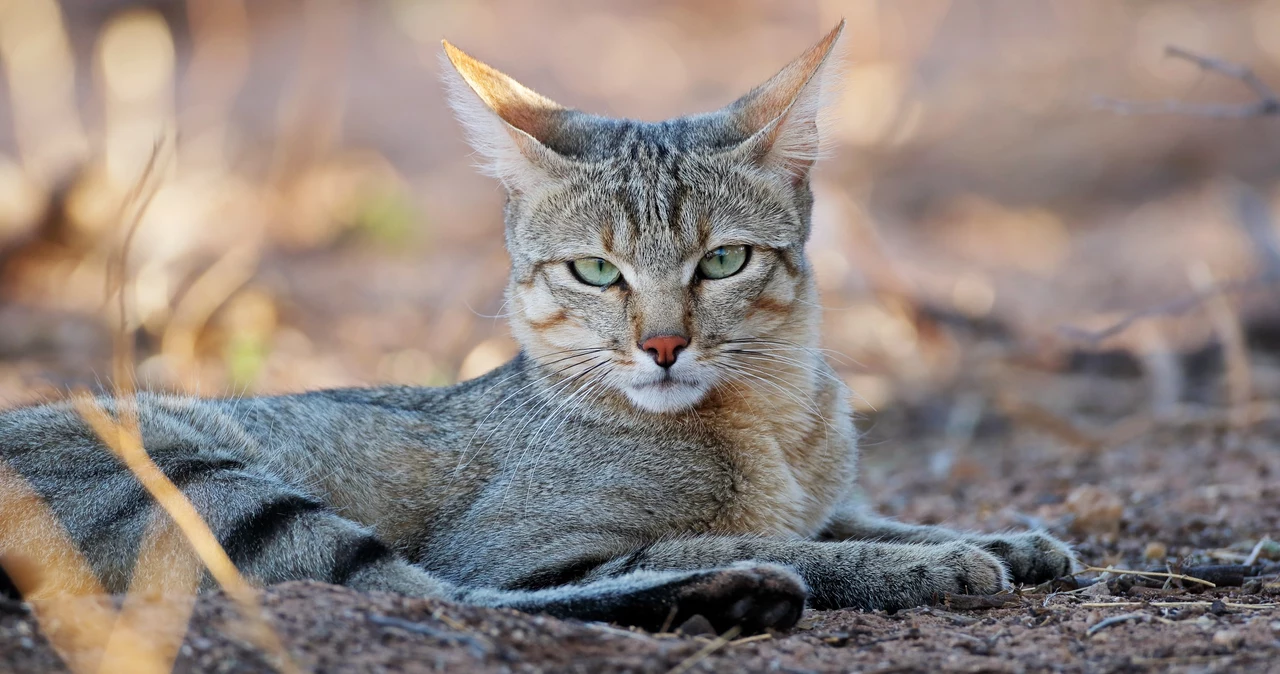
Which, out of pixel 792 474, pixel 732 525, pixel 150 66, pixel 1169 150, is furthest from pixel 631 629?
pixel 1169 150

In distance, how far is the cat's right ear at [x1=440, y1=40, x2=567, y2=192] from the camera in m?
4.43

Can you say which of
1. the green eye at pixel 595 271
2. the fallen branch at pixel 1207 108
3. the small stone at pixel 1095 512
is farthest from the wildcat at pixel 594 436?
the fallen branch at pixel 1207 108

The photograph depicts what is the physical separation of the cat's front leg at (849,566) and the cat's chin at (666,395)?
0.50 m

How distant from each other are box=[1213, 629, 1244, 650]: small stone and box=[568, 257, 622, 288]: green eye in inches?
87.9

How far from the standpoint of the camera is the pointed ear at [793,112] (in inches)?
173

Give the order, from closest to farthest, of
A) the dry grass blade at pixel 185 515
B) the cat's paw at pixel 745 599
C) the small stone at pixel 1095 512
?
the dry grass blade at pixel 185 515 < the cat's paw at pixel 745 599 < the small stone at pixel 1095 512

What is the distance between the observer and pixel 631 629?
343 cm

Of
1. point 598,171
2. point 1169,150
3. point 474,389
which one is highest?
point 1169,150

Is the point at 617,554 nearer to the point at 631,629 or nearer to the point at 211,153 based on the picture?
the point at 631,629

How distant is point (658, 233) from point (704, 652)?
5.37 ft

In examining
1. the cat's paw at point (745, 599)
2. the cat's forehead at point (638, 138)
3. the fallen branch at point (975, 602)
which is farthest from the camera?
the cat's forehead at point (638, 138)

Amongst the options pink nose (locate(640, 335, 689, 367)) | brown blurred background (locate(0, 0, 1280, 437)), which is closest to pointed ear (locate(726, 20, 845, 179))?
brown blurred background (locate(0, 0, 1280, 437))

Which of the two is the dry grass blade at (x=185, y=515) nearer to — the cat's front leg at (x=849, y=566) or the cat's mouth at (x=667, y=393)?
the cat's front leg at (x=849, y=566)

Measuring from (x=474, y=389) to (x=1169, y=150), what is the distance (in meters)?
11.8
